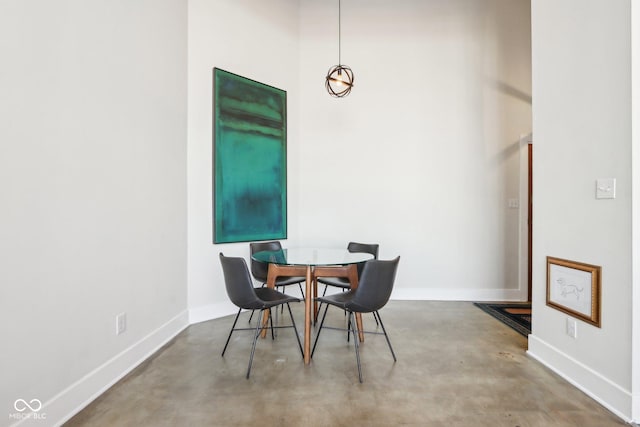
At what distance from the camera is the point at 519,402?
201 cm

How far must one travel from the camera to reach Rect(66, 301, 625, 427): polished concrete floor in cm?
185

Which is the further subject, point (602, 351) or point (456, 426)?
point (602, 351)

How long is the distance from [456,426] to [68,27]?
119 inches

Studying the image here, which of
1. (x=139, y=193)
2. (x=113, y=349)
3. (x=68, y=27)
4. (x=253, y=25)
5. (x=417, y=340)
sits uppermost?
(x=253, y=25)

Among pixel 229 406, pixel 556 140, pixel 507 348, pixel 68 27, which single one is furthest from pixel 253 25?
pixel 507 348

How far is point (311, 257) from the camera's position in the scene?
2887 millimetres

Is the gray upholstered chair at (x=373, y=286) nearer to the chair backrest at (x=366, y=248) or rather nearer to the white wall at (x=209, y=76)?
the chair backrest at (x=366, y=248)

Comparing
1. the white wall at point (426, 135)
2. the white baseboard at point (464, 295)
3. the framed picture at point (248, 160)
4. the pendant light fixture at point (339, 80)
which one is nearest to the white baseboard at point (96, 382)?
the framed picture at point (248, 160)

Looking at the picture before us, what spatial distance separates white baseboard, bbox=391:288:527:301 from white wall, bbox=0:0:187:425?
9.51 feet

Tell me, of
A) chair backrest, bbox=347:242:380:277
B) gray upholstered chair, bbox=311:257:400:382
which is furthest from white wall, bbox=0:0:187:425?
chair backrest, bbox=347:242:380:277

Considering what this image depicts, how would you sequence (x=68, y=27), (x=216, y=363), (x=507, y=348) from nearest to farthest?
(x=68, y=27)
(x=216, y=363)
(x=507, y=348)

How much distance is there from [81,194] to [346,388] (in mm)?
1990

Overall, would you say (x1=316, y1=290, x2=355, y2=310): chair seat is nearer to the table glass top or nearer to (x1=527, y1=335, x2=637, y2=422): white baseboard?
the table glass top

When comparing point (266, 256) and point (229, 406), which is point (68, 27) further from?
point (229, 406)
